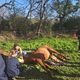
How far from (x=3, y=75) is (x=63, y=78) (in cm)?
281

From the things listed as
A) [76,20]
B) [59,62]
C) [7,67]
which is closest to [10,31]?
[76,20]

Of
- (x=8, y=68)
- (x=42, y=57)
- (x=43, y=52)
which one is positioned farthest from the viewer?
(x=43, y=52)

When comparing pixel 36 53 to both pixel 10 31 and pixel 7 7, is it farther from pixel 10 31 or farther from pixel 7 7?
pixel 7 7

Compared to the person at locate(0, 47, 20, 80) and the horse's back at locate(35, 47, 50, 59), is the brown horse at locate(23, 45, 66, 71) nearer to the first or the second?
the horse's back at locate(35, 47, 50, 59)

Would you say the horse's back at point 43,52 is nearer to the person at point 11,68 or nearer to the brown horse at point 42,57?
the brown horse at point 42,57

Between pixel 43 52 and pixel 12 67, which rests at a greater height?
pixel 43 52

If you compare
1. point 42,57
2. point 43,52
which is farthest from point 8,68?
point 43,52

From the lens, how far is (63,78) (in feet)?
29.4

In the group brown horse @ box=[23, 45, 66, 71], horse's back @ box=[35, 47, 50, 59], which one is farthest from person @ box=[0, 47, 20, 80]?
horse's back @ box=[35, 47, 50, 59]

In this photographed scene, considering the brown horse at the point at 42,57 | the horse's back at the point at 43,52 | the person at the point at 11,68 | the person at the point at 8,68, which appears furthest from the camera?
the horse's back at the point at 43,52

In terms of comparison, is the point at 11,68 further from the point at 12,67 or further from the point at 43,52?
the point at 43,52

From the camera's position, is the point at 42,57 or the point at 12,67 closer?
the point at 12,67

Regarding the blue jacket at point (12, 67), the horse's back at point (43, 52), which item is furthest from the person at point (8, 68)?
the horse's back at point (43, 52)

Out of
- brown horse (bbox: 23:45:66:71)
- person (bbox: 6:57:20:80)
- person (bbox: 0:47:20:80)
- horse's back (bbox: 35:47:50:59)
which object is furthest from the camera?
horse's back (bbox: 35:47:50:59)
